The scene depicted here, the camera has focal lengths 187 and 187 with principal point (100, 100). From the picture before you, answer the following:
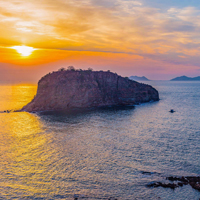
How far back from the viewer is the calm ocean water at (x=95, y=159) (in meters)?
30.6

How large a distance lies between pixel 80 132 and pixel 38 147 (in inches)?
608

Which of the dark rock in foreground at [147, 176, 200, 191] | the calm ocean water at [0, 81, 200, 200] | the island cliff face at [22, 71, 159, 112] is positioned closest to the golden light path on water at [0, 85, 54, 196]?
the calm ocean water at [0, 81, 200, 200]

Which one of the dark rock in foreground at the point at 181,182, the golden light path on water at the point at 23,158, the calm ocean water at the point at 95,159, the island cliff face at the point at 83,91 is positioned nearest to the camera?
the calm ocean water at the point at 95,159

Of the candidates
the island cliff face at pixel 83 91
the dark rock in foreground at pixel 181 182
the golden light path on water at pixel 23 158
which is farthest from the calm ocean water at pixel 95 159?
the island cliff face at pixel 83 91

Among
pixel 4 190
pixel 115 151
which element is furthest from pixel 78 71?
pixel 4 190

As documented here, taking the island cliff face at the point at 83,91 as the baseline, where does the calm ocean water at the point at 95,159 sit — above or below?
below

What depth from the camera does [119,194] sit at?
29.7 meters

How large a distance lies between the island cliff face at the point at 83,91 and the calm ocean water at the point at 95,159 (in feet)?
107

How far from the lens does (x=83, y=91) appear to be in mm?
106938

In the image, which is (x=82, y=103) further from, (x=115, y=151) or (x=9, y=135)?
(x=115, y=151)

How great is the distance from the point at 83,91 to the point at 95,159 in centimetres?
6928

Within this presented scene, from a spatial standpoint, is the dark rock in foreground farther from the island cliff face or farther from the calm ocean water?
the island cliff face

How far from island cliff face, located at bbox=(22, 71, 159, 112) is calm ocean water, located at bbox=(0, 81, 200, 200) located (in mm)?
32569

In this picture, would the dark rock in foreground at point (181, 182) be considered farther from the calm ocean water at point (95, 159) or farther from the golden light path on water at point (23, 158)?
the golden light path on water at point (23, 158)
